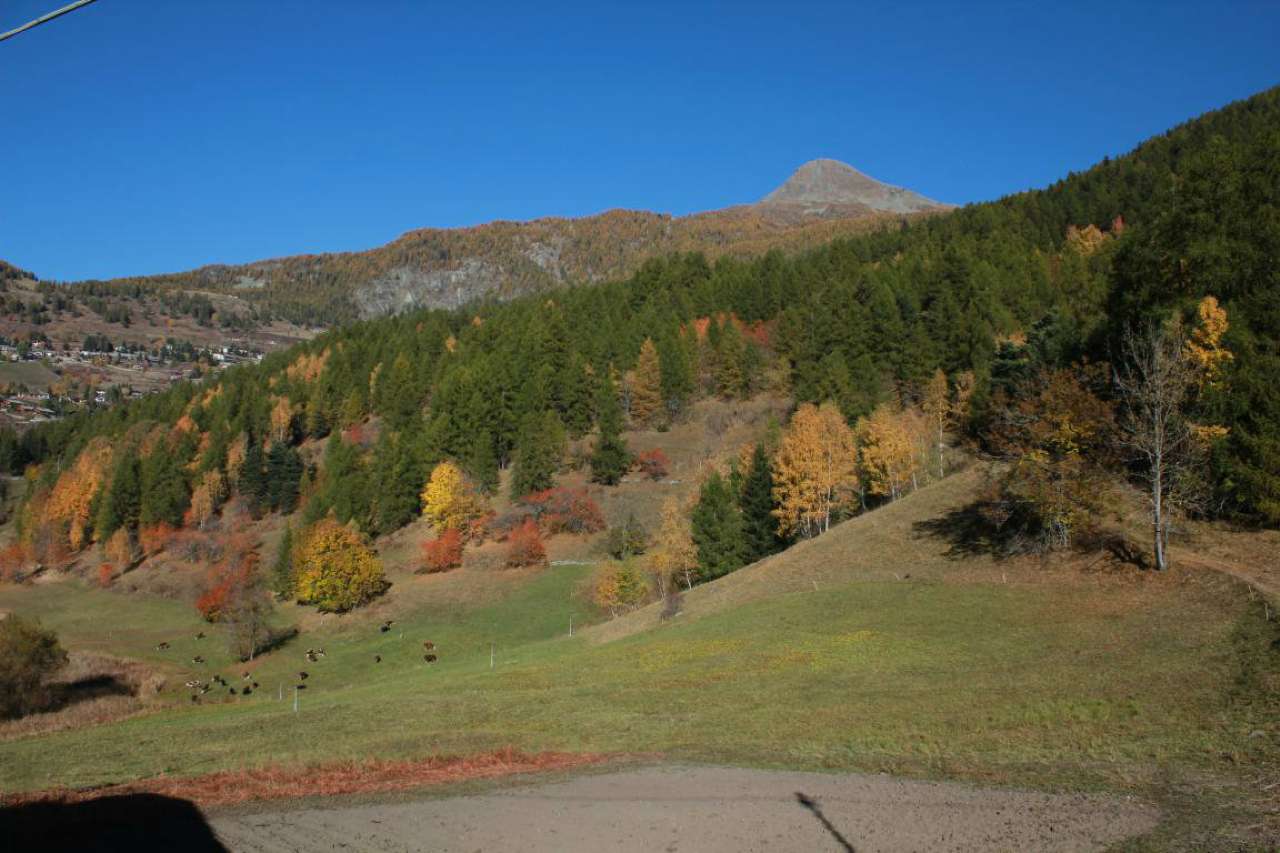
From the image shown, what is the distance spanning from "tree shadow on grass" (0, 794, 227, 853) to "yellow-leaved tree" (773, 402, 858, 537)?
54.8 metres

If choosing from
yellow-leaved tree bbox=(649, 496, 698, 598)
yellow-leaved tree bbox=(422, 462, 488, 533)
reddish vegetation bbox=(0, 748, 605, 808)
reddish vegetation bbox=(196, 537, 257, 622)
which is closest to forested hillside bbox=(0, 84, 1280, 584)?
yellow-leaved tree bbox=(422, 462, 488, 533)

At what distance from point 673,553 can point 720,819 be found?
2125 inches

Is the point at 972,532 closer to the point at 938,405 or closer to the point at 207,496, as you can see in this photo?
the point at 938,405

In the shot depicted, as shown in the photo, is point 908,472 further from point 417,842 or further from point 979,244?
point 979,244

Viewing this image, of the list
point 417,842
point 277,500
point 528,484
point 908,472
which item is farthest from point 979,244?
point 417,842

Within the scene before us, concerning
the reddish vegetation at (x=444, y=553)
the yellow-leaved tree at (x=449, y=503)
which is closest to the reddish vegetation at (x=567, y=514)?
the yellow-leaved tree at (x=449, y=503)

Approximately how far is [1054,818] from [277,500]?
13516cm

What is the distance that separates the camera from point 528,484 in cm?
10125

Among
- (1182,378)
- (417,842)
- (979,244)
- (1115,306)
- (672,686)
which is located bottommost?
(672,686)

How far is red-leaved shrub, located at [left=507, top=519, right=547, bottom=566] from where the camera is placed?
87188mm

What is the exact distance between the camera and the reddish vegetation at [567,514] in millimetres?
94062

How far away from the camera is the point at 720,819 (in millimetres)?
16375

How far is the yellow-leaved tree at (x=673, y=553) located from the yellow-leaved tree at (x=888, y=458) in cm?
1779

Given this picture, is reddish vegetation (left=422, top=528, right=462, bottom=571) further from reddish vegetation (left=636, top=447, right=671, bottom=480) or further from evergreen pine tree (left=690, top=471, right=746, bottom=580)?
evergreen pine tree (left=690, top=471, right=746, bottom=580)
